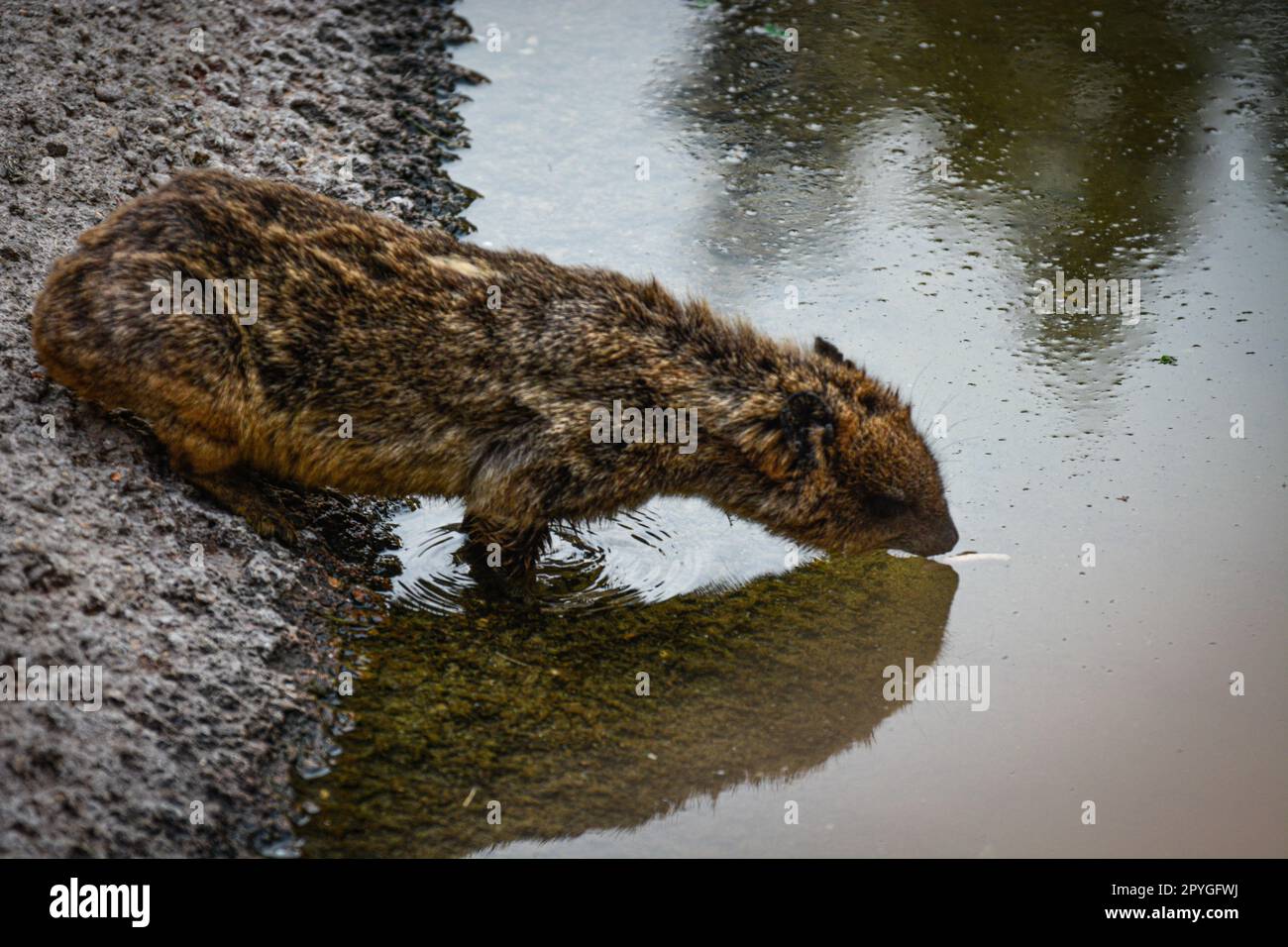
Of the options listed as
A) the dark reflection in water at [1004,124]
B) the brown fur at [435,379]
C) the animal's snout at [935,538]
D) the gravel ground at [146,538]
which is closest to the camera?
the gravel ground at [146,538]

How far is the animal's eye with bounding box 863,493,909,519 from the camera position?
599 cm

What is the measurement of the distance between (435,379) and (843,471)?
6.60ft

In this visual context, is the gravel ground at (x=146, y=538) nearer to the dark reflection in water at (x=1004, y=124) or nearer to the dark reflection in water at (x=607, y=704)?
the dark reflection in water at (x=607, y=704)

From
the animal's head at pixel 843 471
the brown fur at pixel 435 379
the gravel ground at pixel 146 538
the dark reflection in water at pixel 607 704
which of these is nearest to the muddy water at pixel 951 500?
the dark reflection in water at pixel 607 704

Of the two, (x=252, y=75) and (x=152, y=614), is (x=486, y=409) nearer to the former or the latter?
(x=152, y=614)

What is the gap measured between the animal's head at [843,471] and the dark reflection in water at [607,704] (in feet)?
0.79

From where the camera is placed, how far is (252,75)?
930 centimetres

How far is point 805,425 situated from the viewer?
5859mm

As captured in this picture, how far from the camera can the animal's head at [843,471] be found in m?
5.86

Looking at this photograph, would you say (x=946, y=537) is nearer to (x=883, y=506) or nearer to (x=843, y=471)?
(x=883, y=506)

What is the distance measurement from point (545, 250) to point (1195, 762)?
524 centimetres

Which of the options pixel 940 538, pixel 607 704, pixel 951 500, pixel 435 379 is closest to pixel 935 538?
pixel 940 538

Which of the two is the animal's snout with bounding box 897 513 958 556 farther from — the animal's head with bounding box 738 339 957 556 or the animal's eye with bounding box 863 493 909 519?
the animal's eye with bounding box 863 493 909 519
